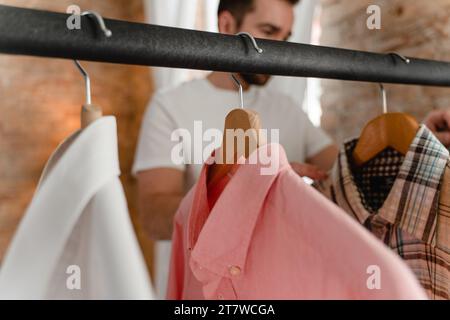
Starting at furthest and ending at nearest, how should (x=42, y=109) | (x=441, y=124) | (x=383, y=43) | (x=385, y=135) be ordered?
1. (x=42, y=109)
2. (x=383, y=43)
3. (x=441, y=124)
4. (x=385, y=135)

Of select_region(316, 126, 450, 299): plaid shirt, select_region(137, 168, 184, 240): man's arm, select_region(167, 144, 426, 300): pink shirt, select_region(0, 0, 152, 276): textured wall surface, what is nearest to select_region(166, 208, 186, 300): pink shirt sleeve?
select_region(167, 144, 426, 300): pink shirt

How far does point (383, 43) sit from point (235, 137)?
108 cm

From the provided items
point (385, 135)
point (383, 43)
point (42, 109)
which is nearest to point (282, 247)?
point (385, 135)

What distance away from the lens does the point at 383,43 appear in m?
1.52

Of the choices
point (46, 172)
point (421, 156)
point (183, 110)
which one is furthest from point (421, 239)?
point (183, 110)

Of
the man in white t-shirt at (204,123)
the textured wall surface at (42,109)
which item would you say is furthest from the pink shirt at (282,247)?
the textured wall surface at (42,109)

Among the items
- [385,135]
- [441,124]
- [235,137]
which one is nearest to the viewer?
[235,137]

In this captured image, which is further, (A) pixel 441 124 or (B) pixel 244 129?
(A) pixel 441 124

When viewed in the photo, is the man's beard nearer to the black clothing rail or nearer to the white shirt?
the black clothing rail

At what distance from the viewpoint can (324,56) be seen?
63 centimetres

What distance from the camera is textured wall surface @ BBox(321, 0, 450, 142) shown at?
1335 millimetres

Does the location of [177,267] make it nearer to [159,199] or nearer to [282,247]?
[282,247]

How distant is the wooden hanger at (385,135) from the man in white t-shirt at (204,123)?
0.43m
